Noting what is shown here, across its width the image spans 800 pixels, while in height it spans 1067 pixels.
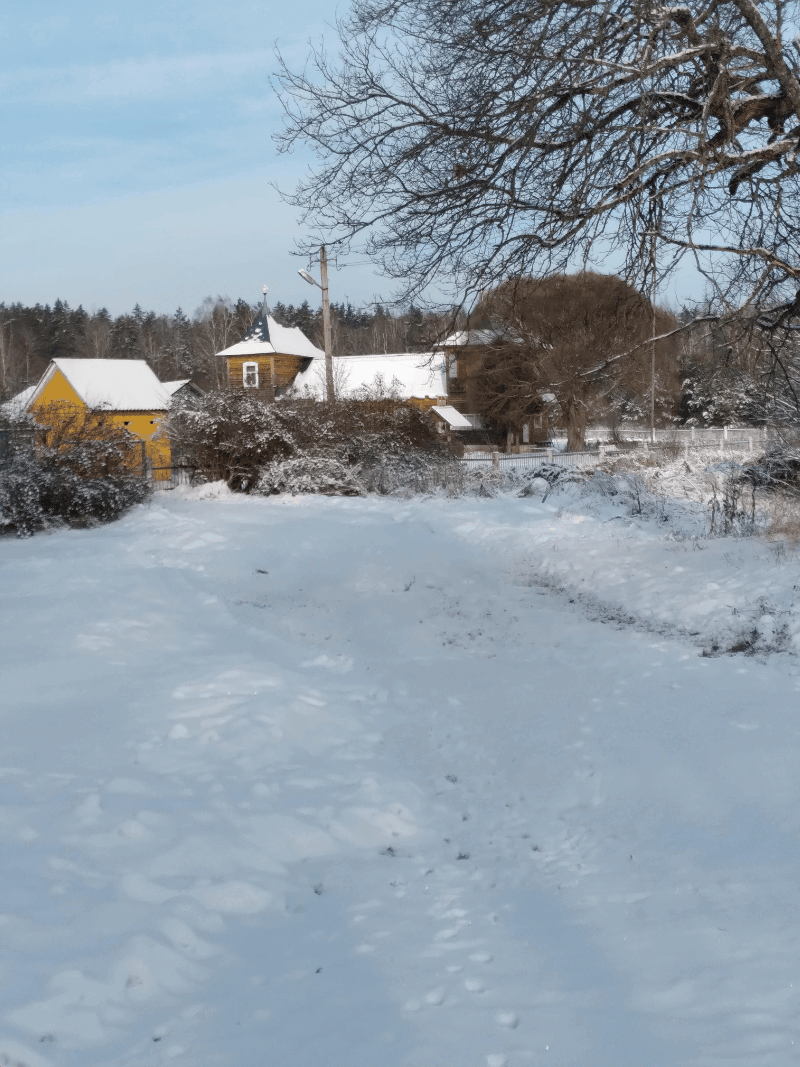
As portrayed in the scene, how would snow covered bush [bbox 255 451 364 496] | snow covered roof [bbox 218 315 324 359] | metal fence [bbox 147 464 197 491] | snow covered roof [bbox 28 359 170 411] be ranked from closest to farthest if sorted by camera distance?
1. snow covered bush [bbox 255 451 364 496]
2. metal fence [bbox 147 464 197 491]
3. snow covered roof [bbox 28 359 170 411]
4. snow covered roof [bbox 218 315 324 359]

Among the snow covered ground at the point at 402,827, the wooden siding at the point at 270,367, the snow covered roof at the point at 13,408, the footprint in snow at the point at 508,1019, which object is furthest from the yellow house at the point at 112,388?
the footprint in snow at the point at 508,1019

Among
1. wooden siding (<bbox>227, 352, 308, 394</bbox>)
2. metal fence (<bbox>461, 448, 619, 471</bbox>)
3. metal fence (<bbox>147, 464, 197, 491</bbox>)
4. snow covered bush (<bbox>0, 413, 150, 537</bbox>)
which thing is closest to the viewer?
snow covered bush (<bbox>0, 413, 150, 537</bbox>)

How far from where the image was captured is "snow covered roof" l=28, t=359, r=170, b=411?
3603cm

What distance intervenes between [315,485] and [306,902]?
16.0 m

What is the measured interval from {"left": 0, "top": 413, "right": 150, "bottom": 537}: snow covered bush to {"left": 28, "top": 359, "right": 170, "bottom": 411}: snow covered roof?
62.6 feet

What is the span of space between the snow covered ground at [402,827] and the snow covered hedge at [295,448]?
32.0 ft

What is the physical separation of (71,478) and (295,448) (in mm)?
5854

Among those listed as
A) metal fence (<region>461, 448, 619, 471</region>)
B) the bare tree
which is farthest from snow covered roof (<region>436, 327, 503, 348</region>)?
metal fence (<region>461, 448, 619, 471</region>)

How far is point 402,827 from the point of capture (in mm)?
4961

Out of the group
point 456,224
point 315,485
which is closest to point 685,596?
point 456,224

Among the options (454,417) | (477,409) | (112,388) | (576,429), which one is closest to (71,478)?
(112,388)

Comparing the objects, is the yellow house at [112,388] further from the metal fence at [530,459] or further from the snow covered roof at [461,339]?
the snow covered roof at [461,339]

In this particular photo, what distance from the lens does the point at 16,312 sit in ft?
282

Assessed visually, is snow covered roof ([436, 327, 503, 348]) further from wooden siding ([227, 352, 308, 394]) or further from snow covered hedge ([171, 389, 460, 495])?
wooden siding ([227, 352, 308, 394])
